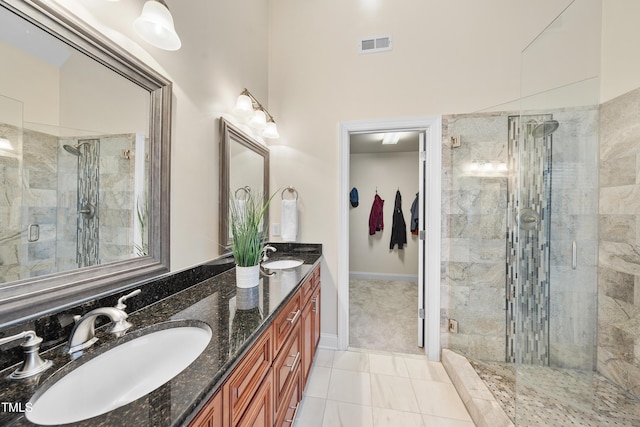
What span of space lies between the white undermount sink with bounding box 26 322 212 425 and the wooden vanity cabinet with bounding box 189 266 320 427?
15 cm

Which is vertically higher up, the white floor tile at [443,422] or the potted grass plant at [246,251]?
the potted grass plant at [246,251]

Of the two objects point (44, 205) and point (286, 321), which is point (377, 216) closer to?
point (286, 321)

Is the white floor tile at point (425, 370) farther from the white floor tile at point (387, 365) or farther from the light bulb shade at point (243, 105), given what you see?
the light bulb shade at point (243, 105)

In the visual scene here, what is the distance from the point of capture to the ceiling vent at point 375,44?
6.93 feet

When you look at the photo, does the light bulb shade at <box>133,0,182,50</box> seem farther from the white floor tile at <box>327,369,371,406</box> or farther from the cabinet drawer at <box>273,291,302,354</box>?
the white floor tile at <box>327,369,371,406</box>

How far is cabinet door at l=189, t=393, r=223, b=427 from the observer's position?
0.53 metres

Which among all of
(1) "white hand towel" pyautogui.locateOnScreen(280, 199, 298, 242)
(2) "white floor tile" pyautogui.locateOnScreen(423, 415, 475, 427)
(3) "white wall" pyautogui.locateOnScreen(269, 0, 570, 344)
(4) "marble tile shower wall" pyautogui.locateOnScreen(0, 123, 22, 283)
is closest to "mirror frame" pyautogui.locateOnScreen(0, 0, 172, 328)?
(4) "marble tile shower wall" pyautogui.locateOnScreen(0, 123, 22, 283)

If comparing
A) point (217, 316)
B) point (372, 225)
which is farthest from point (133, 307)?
point (372, 225)

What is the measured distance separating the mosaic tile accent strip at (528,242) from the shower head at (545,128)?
22 millimetres

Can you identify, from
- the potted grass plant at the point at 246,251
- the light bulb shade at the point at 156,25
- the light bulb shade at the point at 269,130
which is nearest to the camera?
the light bulb shade at the point at 156,25

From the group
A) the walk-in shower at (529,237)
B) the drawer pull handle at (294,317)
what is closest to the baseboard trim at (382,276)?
the walk-in shower at (529,237)

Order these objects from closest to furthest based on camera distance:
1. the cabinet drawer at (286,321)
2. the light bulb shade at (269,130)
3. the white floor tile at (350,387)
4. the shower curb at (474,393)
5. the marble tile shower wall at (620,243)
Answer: the cabinet drawer at (286,321), the shower curb at (474,393), the marble tile shower wall at (620,243), the white floor tile at (350,387), the light bulb shade at (269,130)

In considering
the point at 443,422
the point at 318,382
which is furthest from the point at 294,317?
the point at 443,422

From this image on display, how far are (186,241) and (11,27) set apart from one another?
90cm
